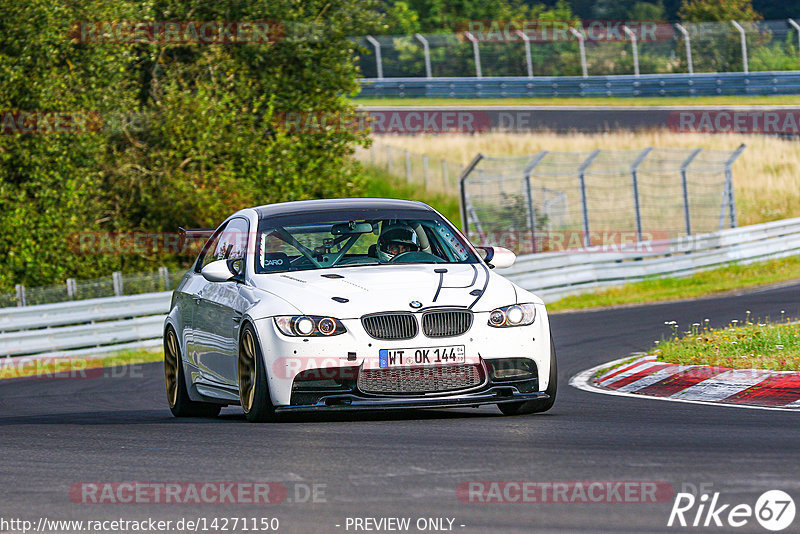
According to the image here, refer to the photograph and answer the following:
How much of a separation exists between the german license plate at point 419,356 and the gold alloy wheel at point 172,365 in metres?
2.85

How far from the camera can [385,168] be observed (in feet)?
145

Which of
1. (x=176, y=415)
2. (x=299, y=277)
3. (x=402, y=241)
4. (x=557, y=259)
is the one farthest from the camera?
(x=557, y=259)

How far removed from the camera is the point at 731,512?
544 centimetres

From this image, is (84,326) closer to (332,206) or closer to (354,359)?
(332,206)

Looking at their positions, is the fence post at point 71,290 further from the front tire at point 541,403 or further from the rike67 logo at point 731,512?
the rike67 logo at point 731,512

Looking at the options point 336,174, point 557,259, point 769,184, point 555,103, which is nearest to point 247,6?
point 336,174

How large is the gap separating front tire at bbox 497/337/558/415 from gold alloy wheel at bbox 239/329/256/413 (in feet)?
5.72

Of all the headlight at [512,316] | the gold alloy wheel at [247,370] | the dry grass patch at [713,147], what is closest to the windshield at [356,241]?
the gold alloy wheel at [247,370]

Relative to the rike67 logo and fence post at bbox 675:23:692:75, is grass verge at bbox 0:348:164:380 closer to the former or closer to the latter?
the rike67 logo

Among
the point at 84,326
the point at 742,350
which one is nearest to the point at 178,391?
the point at 742,350

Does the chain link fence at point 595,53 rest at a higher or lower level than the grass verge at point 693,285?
higher

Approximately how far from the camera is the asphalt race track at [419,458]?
5.71 m

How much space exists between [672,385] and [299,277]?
12.1ft

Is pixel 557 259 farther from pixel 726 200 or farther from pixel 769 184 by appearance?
pixel 769 184
